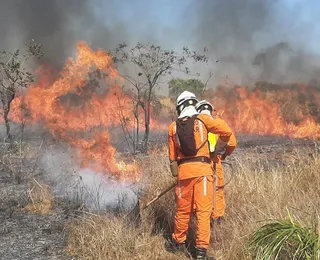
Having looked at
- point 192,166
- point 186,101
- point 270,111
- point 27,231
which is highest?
point 270,111

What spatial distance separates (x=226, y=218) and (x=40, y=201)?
3.66m

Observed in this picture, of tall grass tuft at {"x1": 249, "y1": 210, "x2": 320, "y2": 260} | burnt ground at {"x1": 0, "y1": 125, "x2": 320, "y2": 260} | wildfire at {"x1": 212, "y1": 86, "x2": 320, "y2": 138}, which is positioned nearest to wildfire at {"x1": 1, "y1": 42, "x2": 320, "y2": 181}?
wildfire at {"x1": 212, "y1": 86, "x2": 320, "y2": 138}

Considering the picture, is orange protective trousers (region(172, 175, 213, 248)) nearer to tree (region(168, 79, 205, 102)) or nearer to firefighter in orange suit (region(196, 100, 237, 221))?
firefighter in orange suit (region(196, 100, 237, 221))

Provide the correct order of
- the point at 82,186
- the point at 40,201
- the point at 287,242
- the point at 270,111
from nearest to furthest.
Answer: the point at 287,242
the point at 40,201
the point at 82,186
the point at 270,111

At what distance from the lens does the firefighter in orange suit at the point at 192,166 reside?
4.59 meters

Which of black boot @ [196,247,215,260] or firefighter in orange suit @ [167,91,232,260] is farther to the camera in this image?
firefighter in orange suit @ [167,91,232,260]

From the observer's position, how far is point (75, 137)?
38.7ft

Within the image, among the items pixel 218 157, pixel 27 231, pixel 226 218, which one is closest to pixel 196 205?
pixel 226 218

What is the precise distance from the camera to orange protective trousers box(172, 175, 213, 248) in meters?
4.51

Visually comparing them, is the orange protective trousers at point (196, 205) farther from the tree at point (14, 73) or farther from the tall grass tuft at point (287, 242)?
the tree at point (14, 73)

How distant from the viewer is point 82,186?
7922 millimetres

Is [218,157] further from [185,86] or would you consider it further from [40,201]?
[185,86]

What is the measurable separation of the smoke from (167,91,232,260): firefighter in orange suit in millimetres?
1522

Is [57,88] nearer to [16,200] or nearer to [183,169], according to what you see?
[16,200]
